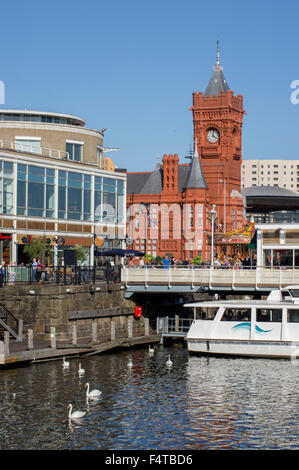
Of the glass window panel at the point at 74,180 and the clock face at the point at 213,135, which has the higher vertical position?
the clock face at the point at 213,135

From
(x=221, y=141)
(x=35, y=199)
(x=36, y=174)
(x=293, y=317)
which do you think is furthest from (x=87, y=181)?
(x=221, y=141)

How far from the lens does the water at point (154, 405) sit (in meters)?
29.2

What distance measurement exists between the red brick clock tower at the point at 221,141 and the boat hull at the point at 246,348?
336ft

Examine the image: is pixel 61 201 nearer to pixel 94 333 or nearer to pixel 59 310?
pixel 59 310

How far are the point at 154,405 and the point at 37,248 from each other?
3352 cm

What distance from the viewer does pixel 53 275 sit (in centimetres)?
5562

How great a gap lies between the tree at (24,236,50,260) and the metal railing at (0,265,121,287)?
9521 millimetres

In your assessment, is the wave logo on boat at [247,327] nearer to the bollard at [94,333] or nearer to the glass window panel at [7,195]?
the bollard at [94,333]

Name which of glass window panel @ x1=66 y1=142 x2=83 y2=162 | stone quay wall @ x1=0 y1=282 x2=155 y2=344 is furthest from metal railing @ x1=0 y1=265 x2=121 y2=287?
glass window panel @ x1=66 y1=142 x2=83 y2=162

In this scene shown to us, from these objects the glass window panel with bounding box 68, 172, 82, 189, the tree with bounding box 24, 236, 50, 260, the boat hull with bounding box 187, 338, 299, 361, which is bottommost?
the boat hull with bounding box 187, 338, 299, 361

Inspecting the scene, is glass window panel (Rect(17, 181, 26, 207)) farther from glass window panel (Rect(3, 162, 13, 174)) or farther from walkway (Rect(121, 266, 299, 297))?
walkway (Rect(121, 266, 299, 297))

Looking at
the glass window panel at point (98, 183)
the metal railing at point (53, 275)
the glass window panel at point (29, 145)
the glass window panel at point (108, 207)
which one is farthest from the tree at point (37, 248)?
the glass window panel at point (29, 145)

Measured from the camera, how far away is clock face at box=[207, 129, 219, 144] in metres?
159

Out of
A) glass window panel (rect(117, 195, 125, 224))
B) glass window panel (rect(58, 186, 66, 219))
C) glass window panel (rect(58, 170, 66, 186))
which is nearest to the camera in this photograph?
glass window panel (rect(58, 170, 66, 186))
